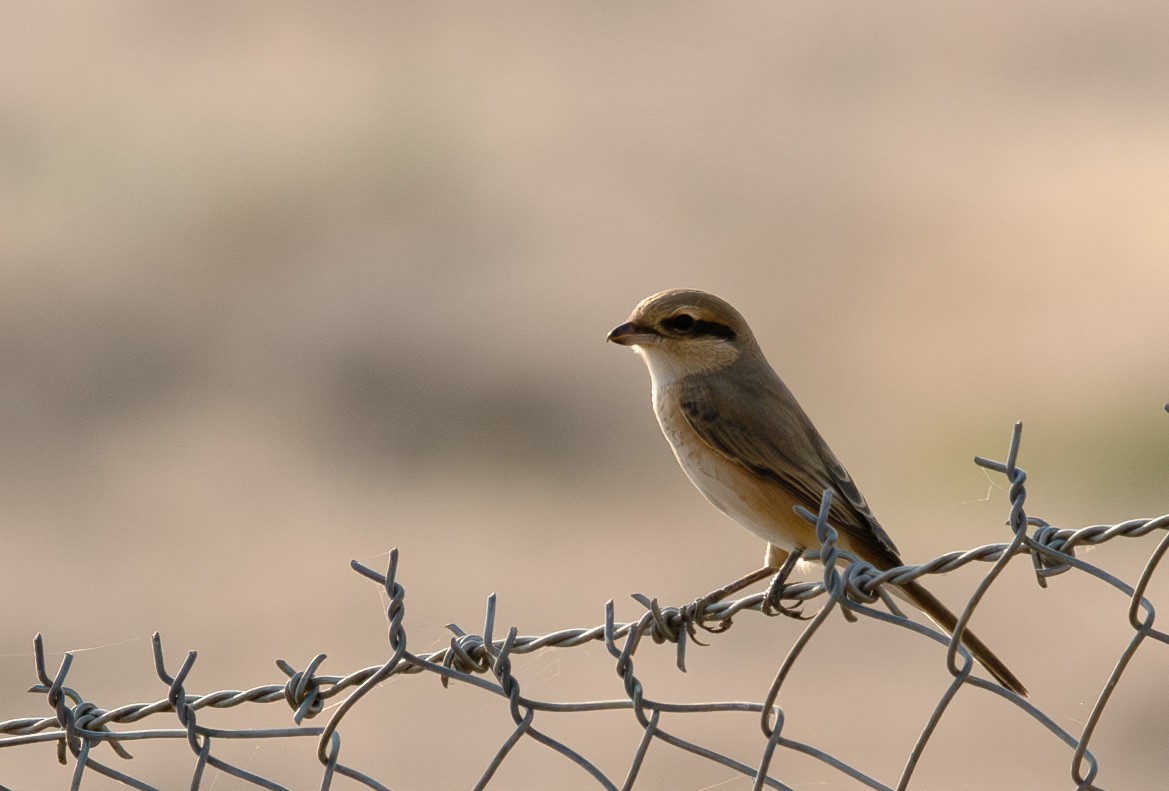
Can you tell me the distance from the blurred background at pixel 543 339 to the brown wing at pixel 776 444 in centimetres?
439

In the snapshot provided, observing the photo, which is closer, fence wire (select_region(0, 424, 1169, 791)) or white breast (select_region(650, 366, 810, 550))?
fence wire (select_region(0, 424, 1169, 791))

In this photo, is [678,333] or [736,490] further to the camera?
[678,333]

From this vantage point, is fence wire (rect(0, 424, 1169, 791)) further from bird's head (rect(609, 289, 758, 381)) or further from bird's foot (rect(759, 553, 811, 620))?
bird's head (rect(609, 289, 758, 381))

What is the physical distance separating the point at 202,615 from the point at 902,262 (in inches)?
459

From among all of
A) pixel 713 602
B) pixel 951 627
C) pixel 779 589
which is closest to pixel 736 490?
pixel 951 627

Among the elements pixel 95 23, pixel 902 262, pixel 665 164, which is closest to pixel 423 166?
pixel 665 164

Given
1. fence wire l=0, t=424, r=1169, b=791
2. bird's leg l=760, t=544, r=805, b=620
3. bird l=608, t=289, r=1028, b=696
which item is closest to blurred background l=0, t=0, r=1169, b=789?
bird l=608, t=289, r=1028, b=696

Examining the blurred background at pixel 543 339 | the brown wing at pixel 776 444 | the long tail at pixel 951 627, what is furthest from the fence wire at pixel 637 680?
the blurred background at pixel 543 339

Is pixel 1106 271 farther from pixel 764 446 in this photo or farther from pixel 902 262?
pixel 764 446

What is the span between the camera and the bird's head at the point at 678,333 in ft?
22.2

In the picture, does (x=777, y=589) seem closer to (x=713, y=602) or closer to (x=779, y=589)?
(x=779, y=589)

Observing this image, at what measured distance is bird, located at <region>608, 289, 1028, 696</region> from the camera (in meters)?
6.12

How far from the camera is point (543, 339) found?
19.2 m

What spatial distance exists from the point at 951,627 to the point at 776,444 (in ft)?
3.56
